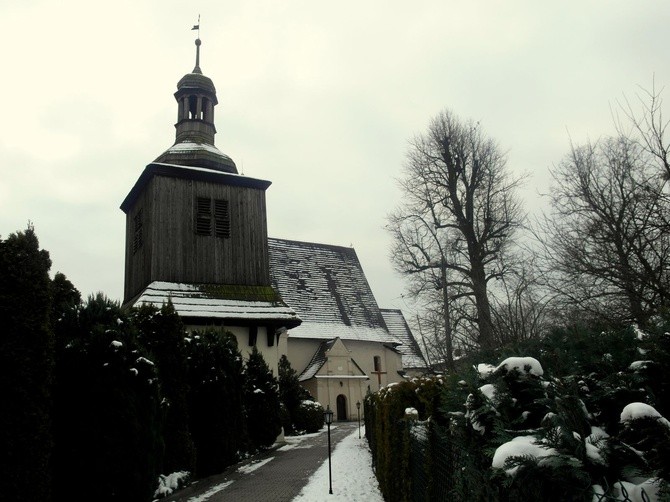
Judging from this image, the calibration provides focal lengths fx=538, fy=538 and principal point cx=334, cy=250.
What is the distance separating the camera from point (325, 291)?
38.2 meters

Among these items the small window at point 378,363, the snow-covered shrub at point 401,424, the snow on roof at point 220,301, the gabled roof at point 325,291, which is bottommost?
the snow-covered shrub at point 401,424

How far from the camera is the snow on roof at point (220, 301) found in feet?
64.7

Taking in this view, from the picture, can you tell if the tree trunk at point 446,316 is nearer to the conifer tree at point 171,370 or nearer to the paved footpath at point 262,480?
the paved footpath at point 262,480

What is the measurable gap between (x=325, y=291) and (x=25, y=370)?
103 feet

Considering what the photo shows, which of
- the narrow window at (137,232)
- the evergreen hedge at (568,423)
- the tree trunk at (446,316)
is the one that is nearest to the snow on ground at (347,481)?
the tree trunk at (446,316)

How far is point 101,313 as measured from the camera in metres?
8.94

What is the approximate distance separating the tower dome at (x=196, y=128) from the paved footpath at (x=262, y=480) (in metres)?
12.4

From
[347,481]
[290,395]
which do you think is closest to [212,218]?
[290,395]

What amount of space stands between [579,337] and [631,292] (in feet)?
16.0

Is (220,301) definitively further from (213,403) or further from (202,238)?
(213,403)

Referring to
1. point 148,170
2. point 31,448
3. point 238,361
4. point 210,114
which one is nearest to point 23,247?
point 31,448

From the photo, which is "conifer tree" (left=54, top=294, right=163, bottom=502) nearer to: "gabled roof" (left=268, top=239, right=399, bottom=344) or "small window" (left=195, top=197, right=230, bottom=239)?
"small window" (left=195, top=197, right=230, bottom=239)

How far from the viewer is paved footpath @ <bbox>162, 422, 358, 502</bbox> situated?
1003 cm

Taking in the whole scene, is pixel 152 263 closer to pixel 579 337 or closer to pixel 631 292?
pixel 631 292
